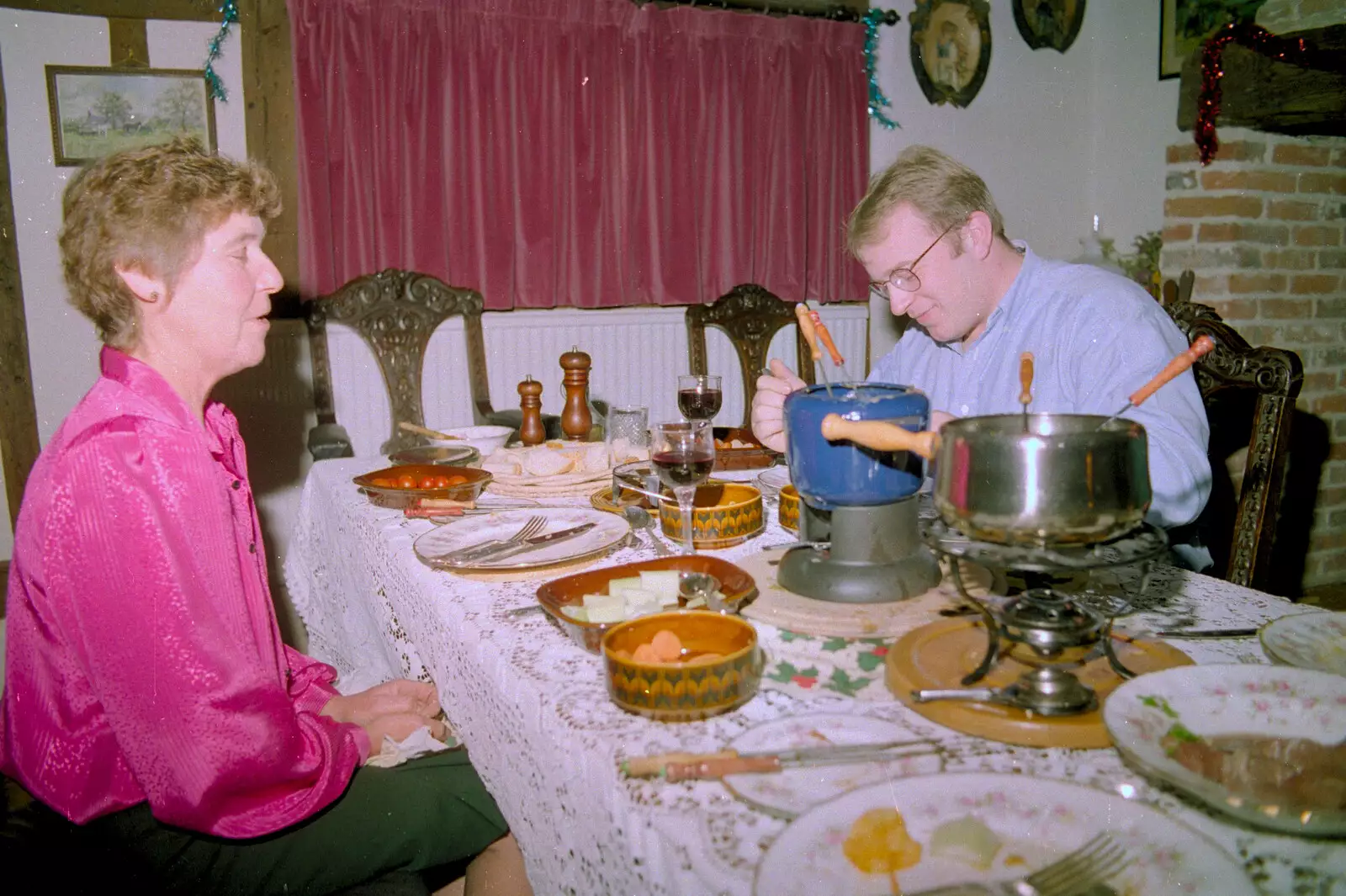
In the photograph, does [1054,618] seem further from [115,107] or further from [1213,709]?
[115,107]

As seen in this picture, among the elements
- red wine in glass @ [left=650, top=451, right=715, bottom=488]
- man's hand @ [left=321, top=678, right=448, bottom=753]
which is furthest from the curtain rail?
man's hand @ [left=321, top=678, right=448, bottom=753]

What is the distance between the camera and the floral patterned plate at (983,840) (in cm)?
56

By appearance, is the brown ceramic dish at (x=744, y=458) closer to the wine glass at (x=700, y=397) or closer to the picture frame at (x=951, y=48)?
the wine glass at (x=700, y=397)

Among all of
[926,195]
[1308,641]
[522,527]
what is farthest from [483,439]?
[1308,641]

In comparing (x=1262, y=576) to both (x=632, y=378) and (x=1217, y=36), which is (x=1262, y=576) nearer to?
(x=1217, y=36)

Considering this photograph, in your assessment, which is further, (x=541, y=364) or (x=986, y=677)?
(x=541, y=364)

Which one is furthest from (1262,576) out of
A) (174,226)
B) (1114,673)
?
(174,226)

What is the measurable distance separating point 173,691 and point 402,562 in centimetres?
41

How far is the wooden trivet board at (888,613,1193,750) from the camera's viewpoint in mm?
744

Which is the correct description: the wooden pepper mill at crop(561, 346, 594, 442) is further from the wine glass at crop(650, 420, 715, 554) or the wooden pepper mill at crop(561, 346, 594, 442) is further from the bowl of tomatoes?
the wine glass at crop(650, 420, 715, 554)

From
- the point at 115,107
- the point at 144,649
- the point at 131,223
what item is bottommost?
the point at 144,649

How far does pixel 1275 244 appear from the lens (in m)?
3.45

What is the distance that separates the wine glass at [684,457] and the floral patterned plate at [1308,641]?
669mm

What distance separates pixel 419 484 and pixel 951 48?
151 inches
